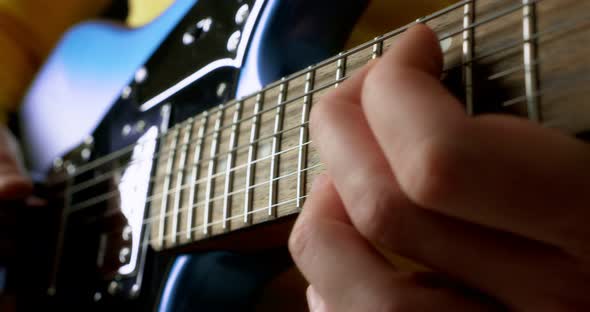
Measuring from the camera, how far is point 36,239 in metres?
0.89

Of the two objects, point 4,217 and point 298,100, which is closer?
point 298,100

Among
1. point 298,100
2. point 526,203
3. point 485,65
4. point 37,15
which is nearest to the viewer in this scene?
point 526,203

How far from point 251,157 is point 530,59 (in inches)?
10.4

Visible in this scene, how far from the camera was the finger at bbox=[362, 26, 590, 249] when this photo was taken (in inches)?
9.0

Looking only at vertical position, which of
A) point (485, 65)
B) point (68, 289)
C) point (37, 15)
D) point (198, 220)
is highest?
point (37, 15)

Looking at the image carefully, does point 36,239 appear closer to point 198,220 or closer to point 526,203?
point 198,220

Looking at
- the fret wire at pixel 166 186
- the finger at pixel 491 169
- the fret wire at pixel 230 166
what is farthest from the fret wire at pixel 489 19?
the fret wire at pixel 166 186

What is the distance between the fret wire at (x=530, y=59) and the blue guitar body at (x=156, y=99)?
0.23 metres

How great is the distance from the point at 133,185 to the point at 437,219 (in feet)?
1.69

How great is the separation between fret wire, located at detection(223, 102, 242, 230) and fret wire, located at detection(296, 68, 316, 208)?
105 mm

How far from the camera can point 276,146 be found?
48 cm

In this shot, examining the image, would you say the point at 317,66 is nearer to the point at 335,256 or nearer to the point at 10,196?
the point at 335,256

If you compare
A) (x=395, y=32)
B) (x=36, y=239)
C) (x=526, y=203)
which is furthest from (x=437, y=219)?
(x=36, y=239)

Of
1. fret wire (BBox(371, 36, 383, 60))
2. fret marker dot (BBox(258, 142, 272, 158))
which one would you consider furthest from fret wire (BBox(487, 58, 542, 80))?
fret marker dot (BBox(258, 142, 272, 158))
